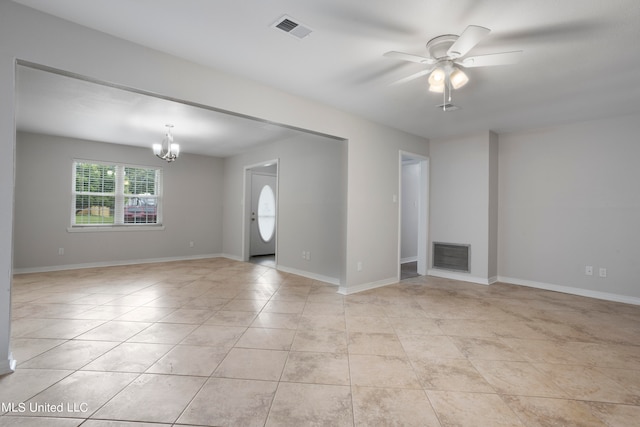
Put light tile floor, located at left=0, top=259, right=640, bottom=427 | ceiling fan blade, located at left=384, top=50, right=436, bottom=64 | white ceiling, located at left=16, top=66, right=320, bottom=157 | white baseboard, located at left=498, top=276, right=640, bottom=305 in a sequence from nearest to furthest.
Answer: light tile floor, located at left=0, top=259, right=640, bottom=427, ceiling fan blade, located at left=384, top=50, right=436, bottom=64, white ceiling, located at left=16, top=66, right=320, bottom=157, white baseboard, located at left=498, top=276, right=640, bottom=305

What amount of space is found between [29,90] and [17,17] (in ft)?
6.43

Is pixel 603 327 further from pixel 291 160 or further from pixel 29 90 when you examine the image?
pixel 29 90

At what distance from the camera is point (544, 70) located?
2.72 m

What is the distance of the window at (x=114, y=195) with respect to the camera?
569 cm

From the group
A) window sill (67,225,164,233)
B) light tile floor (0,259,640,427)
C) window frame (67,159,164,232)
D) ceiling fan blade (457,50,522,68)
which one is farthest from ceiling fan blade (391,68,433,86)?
window sill (67,225,164,233)

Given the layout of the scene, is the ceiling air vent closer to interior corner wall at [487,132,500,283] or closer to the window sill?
→ interior corner wall at [487,132,500,283]

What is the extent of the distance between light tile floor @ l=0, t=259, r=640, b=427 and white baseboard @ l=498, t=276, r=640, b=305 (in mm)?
255

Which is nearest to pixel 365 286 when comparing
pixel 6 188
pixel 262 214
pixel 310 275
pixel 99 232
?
pixel 310 275

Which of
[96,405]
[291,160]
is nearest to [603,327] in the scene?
[96,405]

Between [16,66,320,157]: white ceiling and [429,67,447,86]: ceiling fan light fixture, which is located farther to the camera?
[16,66,320,157]: white ceiling

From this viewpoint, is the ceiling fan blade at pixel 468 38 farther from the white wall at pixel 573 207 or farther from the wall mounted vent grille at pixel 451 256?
the wall mounted vent grille at pixel 451 256

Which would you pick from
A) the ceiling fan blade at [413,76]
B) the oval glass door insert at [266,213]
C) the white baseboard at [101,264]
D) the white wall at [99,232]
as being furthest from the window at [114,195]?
the ceiling fan blade at [413,76]

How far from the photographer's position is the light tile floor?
1653 mm

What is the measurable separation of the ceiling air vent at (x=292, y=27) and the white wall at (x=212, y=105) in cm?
92
